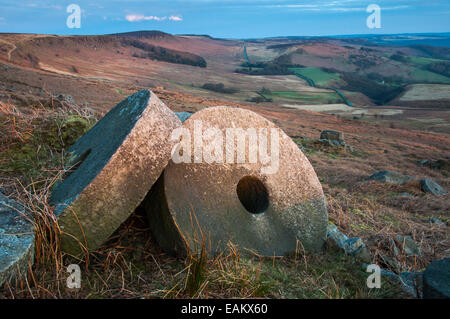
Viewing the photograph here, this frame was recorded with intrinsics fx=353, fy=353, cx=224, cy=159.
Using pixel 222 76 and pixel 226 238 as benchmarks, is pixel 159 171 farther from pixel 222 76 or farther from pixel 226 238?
pixel 222 76

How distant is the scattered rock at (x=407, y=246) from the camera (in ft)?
17.5

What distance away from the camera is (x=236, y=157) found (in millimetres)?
4359

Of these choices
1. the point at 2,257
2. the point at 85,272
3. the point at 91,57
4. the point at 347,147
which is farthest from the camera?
the point at 91,57

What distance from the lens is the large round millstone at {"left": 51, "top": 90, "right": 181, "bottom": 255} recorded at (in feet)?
11.3

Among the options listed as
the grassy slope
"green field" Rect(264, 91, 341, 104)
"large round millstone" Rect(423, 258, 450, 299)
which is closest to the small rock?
"large round millstone" Rect(423, 258, 450, 299)

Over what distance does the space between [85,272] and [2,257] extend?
0.78m

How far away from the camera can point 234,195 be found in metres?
4.29

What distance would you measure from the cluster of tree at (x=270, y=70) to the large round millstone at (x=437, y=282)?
65.2 m

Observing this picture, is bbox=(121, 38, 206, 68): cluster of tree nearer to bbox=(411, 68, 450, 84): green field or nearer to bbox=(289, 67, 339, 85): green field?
bbox=(289, 67, 339, 85): green field

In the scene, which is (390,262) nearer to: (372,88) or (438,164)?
(438,164)

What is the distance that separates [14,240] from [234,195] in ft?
7.58

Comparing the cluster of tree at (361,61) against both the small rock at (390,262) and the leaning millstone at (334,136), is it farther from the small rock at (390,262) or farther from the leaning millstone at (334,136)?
the small rock at (390,262)

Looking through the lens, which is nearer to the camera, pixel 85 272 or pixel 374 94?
pixel 85 272

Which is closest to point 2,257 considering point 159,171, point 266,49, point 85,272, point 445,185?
point 85,272
